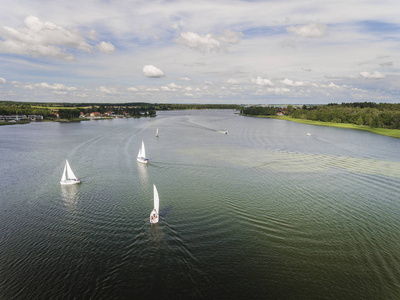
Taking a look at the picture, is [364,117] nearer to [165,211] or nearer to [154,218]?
[165,211]

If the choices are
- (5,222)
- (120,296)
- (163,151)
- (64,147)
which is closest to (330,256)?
(120,296)

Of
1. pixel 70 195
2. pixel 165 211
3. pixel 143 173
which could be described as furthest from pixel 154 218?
pixel 143 173

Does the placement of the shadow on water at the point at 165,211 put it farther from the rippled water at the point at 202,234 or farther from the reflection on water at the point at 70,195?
the reflection on water at the point at 70,195

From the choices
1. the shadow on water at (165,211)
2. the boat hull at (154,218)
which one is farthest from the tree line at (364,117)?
the boat hull at (154,218)

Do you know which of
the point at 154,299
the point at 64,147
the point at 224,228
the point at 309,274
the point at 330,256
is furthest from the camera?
the point at 64,147

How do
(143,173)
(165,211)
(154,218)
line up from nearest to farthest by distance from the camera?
(154,218), (165,211), (143,173)

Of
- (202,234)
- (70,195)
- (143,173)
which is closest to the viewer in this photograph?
(202,234)

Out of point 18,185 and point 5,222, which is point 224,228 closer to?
point 5,222

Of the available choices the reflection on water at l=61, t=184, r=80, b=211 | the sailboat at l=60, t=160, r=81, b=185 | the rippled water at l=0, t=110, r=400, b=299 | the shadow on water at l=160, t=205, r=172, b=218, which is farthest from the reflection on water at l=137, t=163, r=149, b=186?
the shadow on water at l=160, t=205, r=172, b=218

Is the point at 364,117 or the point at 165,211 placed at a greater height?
the point at 364,117
